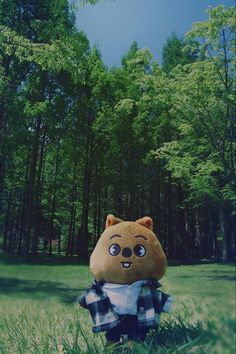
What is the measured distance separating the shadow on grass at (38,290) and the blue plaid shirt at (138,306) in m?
2.48

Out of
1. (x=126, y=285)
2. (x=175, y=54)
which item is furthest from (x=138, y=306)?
(x=175, y=54)

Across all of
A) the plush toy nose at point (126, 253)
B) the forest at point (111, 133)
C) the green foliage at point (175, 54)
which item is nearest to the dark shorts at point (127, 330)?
the plush toy nose at point (126, 253)

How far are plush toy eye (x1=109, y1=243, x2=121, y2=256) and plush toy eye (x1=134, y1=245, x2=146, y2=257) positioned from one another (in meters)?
0.09

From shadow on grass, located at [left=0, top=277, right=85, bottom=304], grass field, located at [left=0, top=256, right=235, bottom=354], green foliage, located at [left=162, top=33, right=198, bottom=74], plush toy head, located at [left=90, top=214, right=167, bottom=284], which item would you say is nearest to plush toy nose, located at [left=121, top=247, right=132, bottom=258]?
plush toy head, located at [left=90, top=214, right=167, bottom=284]

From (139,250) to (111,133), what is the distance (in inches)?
327

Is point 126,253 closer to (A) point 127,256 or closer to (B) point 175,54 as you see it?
(A) point 127,256

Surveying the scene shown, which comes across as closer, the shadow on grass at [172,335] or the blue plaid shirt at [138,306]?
the shadow on grass at [172,335]

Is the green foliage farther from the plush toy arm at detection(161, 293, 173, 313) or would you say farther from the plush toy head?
the plush toy arm at detection(161, 293, 173, 313)

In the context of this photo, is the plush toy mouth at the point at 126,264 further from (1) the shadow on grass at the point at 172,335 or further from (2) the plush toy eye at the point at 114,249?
(1) the shadow on grass at the point at 172,335

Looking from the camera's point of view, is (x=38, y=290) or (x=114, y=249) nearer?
(x=114, y=249)

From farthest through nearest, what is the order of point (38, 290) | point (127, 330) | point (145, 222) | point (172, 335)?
1. point (38, 290)
2. point (145, 222)
3. point (127, 330)
4. point (172, 335)

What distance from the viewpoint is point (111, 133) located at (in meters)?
10.4

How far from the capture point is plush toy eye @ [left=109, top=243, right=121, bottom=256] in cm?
218

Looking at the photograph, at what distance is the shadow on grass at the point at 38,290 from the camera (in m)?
5.09
